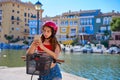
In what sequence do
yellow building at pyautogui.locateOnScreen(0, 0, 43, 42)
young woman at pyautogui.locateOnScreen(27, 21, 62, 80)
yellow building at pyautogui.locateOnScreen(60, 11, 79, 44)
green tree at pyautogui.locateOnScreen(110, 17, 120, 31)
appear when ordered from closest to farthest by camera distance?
young woman at pyautogui.locateOnScreen(27, 21, 62, 80) < green tree at pyautogui.locateOnScreen(110, 17, 120, 31) < yellow building at pyautogui.locateOnScreen(60, 11, 79, 44) < yellow building at pyautogui.locateOnScreen(0, 0, 43, 42)

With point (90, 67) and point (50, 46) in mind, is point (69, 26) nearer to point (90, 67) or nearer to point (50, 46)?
point (90, 67)

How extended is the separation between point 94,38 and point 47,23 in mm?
66685

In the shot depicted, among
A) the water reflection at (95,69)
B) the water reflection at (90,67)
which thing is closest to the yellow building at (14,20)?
the water reflection at (90,67)

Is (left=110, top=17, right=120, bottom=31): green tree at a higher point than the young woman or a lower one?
higher

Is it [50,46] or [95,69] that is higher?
[50,46]

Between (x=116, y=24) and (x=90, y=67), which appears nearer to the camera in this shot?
(x=90, y=67)

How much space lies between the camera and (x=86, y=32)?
71.1 meters

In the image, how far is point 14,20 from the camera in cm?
7625

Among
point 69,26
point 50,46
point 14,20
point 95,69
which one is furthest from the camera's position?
point 14,20

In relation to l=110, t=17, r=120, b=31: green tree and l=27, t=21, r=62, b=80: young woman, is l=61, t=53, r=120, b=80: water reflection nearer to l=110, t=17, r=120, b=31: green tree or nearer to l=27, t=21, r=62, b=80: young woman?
l=27, t=21, r=62, b=80: young woman

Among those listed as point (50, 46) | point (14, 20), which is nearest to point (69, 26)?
point (14, 20)

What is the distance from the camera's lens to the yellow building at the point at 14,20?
248ft

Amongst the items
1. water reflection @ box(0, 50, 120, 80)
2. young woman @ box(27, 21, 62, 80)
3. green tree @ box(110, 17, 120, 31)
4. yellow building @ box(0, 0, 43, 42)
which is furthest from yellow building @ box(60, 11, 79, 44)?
young woman @ box(27, 21, 62, 80)

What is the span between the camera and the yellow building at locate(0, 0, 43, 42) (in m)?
75.5
